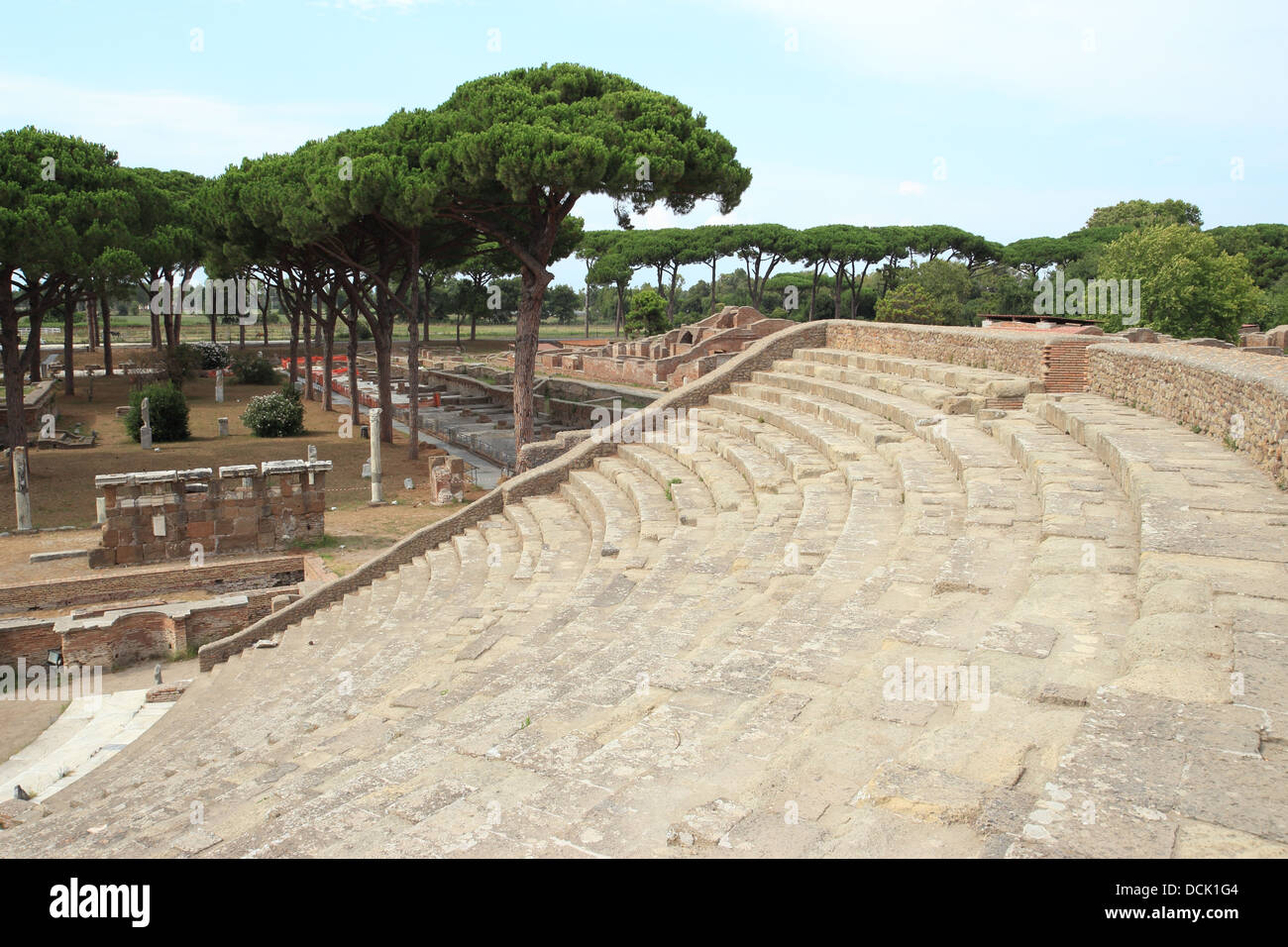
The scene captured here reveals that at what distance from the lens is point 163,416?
28.8 meters

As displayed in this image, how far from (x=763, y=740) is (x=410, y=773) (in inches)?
70.6

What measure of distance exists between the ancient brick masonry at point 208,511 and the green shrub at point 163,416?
1248 cm

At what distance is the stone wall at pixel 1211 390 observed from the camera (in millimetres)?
7277

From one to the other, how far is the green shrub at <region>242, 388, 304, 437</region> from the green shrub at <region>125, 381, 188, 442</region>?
2020 millimetres

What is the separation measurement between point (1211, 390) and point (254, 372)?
44.0m

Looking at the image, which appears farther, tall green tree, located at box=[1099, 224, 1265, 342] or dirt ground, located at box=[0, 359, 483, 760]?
tall green tree, located at box=[1099, 224, 1265, 342]

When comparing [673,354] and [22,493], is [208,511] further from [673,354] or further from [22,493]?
[673,354]

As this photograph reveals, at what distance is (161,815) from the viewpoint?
19.2 feet

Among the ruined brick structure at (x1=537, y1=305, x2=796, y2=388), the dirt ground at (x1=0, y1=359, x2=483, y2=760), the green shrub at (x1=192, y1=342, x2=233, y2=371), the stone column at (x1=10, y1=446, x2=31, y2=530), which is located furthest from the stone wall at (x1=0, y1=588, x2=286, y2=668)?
the green shrub at (x1=192, y1=342, x2=233, y2=371)

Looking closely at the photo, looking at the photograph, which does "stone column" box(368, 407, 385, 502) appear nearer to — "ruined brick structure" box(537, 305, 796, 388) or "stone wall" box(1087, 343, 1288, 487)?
"stone wall" box(1087, 343, 1288, 487)

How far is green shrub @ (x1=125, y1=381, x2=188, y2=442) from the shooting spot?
28.6 m

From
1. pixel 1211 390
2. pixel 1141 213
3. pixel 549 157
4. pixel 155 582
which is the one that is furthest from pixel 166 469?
pixel 1141 213

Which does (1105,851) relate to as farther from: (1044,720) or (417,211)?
(417,211)

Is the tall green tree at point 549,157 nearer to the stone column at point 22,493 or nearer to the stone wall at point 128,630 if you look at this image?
the stone wall at point 128,630
